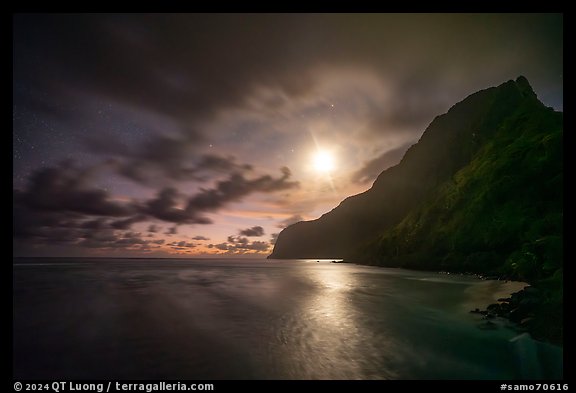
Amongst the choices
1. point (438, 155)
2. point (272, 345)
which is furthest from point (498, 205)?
point (438, 155)

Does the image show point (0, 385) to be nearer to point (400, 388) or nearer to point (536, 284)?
point (400, 388)

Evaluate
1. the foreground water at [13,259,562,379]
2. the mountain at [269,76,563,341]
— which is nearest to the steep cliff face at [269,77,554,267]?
the mountain at [269,76,563,341]

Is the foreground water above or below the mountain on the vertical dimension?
below

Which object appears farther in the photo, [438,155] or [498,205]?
[438,155]

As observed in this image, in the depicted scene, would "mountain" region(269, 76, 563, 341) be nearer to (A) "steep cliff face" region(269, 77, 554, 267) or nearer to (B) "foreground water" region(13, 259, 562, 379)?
(A) "steep cliff face" region(269, 77, 554, 267)

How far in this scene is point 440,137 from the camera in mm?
136250

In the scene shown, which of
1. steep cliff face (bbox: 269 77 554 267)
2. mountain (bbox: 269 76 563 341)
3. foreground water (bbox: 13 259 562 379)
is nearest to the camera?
foreground water (bbox: 13 259 562 379)

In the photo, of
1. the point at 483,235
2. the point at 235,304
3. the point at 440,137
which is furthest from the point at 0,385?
the point at 440,137

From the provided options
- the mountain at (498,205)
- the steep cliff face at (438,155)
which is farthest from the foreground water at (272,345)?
the steep cliff face at (438,155)

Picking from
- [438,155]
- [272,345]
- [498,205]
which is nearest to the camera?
[272,345]

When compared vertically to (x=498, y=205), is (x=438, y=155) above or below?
above

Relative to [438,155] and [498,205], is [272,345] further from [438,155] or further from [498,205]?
[438,155]

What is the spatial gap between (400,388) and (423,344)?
588 centimetres

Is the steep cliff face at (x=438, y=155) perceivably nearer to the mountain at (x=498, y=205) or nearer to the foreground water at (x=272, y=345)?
the mountain at (x=498, y=205)
